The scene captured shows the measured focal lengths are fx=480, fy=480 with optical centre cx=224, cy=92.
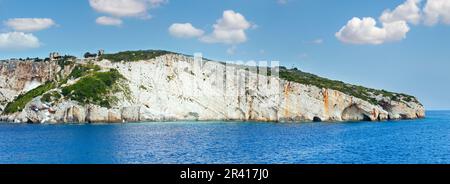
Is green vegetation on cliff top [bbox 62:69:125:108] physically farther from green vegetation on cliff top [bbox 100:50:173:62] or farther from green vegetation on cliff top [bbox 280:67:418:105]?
green vegetation on cliff top [bbox 280:67:418:105]

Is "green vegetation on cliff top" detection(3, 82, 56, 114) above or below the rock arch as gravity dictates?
above

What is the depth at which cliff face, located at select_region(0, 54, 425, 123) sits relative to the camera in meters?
88.8

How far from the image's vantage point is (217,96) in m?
92.6

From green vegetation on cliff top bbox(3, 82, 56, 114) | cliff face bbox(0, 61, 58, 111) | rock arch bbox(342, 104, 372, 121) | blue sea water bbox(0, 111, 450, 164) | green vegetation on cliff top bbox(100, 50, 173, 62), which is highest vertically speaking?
green vegetation on cliff top bbox(100, 50, 173, 62)

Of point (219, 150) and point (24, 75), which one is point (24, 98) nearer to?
point (24, 75)

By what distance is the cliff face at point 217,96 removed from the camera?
88750 millimetres

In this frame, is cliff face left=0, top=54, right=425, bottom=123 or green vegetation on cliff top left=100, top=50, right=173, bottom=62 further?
green vegetation on cliff top left=100, top=50, right=173, bottom=62

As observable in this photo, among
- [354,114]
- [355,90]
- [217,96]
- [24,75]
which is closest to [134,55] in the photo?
[217,96]

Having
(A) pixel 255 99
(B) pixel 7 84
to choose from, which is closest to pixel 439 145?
(A) pixel 255 99

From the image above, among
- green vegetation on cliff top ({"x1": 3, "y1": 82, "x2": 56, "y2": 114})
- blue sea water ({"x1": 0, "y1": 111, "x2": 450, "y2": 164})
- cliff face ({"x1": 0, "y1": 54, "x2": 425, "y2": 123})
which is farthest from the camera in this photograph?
green vegetation on cliff top ({"x1": 3, "y1": 82, "x2": 56, "y2": 114})

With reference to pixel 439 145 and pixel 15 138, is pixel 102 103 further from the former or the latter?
pixel 439 145

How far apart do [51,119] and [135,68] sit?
1959cm

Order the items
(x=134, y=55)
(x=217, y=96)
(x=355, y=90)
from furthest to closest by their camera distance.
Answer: (x=134, y=55) < (x=355, y=90) < (x=217, y=96)

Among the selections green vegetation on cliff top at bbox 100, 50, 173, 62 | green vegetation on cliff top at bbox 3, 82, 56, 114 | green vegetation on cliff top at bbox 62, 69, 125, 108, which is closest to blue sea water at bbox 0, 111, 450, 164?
green vegetation on cliff top at bbox 62, 69, 125, 108
